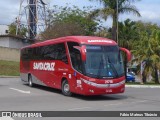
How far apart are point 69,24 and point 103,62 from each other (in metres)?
34.6

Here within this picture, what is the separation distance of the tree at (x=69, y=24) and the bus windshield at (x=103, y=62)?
31590 mm

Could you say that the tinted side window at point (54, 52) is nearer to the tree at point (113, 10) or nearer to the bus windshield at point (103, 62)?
the bus windshield at point (103, 62)

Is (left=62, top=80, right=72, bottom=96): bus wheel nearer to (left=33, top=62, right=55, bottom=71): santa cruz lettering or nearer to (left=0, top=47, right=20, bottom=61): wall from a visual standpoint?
(left=33, top=62, right=55, bottom=71): santa cruz lettering

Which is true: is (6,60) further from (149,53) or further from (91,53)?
(91,53)

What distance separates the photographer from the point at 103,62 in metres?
18.4

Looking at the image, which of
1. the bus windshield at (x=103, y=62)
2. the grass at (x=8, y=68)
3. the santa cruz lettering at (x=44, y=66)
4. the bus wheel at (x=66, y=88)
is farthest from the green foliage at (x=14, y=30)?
the bus windshield at (x=103, y=62)

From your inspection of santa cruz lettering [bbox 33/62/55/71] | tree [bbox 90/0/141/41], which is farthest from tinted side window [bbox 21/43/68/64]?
tree [bbox 90/0/141/41]

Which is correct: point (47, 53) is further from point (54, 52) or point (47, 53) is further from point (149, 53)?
point (149, 53)

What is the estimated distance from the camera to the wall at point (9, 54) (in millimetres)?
50156

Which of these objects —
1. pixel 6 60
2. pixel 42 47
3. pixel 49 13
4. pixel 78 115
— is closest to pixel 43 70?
pixel 42 47

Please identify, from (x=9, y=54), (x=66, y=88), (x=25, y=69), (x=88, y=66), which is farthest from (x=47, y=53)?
(x=9, y=54)

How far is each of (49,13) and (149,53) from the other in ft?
114

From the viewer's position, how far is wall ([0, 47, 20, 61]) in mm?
50156

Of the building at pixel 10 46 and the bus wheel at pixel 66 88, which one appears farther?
the building at pixel 10 46
